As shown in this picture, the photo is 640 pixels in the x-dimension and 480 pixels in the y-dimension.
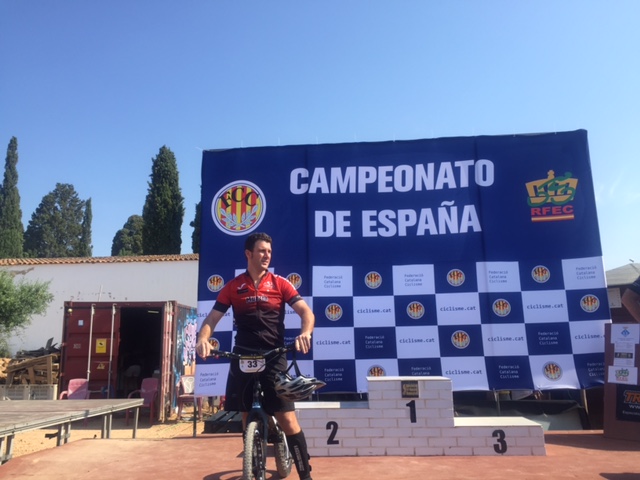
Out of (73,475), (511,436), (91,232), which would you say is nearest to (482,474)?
(511,436)

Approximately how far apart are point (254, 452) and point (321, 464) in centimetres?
133

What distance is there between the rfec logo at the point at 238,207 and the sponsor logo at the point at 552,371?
354 cm

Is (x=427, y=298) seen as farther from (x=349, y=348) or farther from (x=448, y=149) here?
(x=448, y=149)

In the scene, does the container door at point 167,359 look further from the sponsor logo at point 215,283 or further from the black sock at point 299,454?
the black sock at point 299,454

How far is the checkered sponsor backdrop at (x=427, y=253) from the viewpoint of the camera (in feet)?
18.0

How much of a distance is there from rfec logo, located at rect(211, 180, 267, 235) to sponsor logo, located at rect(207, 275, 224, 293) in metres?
0.54

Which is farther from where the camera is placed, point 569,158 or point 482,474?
point 569,158

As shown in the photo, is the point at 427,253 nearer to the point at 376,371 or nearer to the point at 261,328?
the point at 376,371

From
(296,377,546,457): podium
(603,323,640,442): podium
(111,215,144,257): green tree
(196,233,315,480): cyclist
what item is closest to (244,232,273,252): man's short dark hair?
(196,233,315,480): cyclist

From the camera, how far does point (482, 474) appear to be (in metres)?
3.33

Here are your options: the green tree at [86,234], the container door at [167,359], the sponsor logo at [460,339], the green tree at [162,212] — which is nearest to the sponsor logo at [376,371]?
the sponsor logo at [460,339]

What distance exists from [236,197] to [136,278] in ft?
51.0

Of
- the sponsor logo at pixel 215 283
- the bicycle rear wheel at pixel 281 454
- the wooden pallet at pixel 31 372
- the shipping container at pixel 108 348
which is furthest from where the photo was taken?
the wooden pallet at pixel 31 372

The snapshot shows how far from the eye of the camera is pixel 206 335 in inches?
114
